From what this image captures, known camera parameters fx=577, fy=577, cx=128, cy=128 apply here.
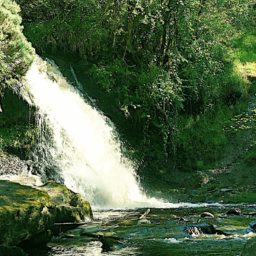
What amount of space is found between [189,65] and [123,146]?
5548 millimetres

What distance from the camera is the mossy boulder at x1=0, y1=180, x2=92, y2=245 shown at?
11.2 metres

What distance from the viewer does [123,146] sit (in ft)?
78.8

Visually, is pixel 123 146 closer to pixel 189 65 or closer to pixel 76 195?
pixel 189 65

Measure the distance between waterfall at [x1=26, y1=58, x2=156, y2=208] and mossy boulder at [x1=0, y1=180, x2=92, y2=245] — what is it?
235 inches

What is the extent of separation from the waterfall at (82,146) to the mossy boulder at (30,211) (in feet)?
19.5

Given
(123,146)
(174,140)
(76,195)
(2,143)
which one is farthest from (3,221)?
(174,140)

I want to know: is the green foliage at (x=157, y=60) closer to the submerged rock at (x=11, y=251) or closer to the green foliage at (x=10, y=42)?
the green foliage at (x=10, y=42)

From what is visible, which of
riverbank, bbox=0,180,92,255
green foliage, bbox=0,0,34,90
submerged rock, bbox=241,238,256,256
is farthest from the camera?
green foliage, bbox=0,0,34,90

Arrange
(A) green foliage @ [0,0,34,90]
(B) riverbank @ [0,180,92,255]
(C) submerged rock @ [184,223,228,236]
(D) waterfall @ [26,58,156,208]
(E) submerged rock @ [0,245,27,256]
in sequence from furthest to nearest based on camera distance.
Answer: (D) waterfall @ [26,58,156,208] → (A) green foliage @ [0,0,34,90] → (C) submerged rock @ [184,223,228,236] → (B) riverbank @ [0,180,92,255] → (E) submerged rock @ [0,245,27,256]

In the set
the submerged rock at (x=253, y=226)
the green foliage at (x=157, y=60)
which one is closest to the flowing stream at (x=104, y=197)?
the submerged rock at (x=253, y=226)

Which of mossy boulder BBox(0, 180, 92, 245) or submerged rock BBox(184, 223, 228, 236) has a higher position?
mossy boulder BBox(0, 180, 92, 245)

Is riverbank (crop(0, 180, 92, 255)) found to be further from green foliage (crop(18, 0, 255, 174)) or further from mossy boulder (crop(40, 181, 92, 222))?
green foliage (crop(18, 0, 255, 174))

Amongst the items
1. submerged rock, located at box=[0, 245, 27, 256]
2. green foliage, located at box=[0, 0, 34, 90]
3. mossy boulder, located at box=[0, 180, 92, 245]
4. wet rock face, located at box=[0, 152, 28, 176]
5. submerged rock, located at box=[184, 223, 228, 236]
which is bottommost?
submerged rock, located at box=[0, 245, 27, 256]

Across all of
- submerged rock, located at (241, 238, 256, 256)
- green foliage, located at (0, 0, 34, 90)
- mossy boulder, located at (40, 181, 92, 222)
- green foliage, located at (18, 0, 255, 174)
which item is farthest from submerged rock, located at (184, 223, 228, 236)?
green foliage, located at (18, 0, 255, 174)
